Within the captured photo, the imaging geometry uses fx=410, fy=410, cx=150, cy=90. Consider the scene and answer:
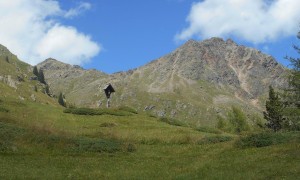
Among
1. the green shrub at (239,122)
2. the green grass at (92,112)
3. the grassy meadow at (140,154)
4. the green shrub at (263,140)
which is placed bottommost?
the grassy meadow at (140,154)

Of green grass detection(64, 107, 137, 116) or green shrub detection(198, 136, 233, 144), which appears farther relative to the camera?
green grass detection(64, 107, 137, 116)

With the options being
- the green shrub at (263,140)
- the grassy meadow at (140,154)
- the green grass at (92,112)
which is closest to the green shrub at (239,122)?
the green grass at (92,112)

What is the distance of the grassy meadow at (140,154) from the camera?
2864cm

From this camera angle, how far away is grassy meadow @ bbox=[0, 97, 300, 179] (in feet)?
94.0

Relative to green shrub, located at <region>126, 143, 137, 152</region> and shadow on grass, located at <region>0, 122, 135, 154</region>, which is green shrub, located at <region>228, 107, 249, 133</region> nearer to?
green shrub, located at <region>126, 143, 137, 152</region>

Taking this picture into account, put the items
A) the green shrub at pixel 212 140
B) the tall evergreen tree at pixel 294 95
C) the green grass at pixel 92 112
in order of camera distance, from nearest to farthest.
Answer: the tall evergreen tree at pixel 294 95, the green shrub at pixel 212 140, the green grass at pixel 92 112

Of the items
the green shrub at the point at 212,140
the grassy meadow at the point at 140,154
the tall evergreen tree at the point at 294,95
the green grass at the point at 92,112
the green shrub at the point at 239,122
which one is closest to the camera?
the grassy meadow at the point at 140,154

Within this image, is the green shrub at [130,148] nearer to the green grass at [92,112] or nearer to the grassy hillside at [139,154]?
the grassy hillside at [139,154]

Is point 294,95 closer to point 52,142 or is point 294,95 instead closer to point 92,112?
point 52,142

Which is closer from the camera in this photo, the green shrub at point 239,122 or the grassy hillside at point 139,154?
the grassy hillside at point 139,154

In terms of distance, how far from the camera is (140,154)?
39.4 metres

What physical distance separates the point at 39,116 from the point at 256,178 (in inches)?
1573

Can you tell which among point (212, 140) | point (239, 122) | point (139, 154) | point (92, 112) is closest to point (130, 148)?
point (139, 154)

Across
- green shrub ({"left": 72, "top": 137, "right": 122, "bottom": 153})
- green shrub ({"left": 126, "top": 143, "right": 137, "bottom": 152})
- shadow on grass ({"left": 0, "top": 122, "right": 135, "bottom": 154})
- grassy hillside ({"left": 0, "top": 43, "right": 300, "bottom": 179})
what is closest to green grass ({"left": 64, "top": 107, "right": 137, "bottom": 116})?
grassy hillside ({"left": 0, "top": 43, "right": 300, "bottom": 179})
